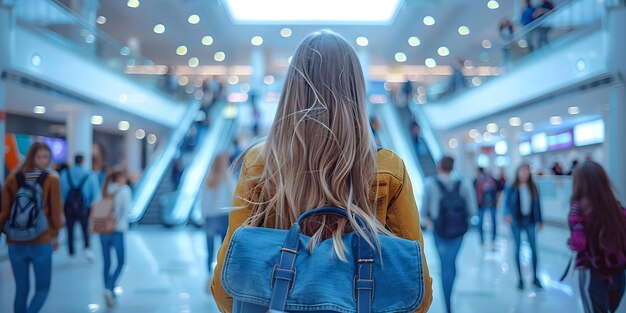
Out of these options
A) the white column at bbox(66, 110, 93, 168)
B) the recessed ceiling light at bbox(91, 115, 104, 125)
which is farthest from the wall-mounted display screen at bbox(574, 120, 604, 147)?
the recessed ceiling light at bbox(91, 115, 104, 125)

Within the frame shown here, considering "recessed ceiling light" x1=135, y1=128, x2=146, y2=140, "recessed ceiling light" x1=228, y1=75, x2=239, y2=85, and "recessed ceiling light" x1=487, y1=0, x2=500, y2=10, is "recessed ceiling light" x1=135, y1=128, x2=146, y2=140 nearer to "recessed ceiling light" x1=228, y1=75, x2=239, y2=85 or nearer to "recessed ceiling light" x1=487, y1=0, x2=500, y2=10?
"recessed ceiling light" x1=228, y1=75, x2=239, y2=85

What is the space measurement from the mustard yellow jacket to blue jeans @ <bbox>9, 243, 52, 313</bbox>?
9.45 feet

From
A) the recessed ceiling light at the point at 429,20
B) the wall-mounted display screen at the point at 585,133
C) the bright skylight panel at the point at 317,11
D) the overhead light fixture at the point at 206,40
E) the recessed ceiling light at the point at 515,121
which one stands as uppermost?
the bright skylight panel at the point at 317,11

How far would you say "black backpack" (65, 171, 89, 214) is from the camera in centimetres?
777

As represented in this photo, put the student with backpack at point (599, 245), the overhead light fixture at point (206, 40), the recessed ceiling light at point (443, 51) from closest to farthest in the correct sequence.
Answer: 1. the student with backpack at point (599, 245)
2. the recessed ceiling light at point (443, 51)
3. the overhead light fixture at point (206, 40)

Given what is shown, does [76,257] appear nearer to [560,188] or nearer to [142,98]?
[142,98]

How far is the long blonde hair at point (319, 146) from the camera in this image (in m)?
1.32

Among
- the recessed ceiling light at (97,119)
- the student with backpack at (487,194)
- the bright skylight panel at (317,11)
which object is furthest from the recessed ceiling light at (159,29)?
the recessed ceiling light at (97,119)

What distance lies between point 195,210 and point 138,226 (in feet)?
4.66

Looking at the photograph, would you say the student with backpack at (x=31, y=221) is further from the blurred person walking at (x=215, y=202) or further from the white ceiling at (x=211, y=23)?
the blurred person walking at (x=215, y=202)

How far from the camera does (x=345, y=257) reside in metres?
1.21

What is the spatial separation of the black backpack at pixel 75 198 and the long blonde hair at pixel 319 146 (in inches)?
283

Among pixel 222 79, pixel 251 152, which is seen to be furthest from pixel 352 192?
pixel 222 79

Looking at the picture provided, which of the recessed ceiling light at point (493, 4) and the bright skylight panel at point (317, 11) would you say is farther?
the bright skylight panel at point (317, 11)
